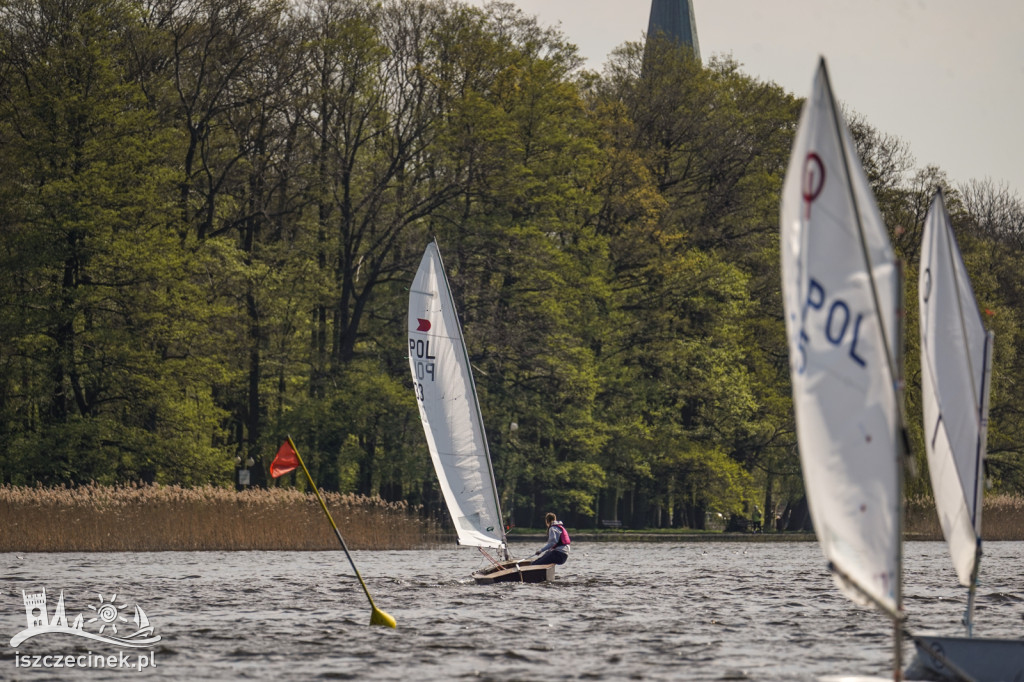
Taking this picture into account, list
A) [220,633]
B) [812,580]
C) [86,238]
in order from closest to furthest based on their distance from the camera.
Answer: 1. [220,633]
2. [812,580]
3. [86,238]

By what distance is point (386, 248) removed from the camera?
4916 centimetres

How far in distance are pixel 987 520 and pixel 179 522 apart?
84.6 ft

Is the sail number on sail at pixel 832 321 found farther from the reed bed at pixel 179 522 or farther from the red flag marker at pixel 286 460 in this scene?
the reed bed at pixel 179 522

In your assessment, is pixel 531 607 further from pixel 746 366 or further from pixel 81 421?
pixel 746 366

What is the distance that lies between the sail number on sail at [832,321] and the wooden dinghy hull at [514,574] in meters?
16.8

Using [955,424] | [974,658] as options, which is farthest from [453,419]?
[974,658]

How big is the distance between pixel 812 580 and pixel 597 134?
83.6 ft

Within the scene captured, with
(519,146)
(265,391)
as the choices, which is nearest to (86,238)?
(265,391)

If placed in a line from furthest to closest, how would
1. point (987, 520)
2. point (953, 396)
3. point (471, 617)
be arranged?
point (987, 520)
point (471, 617)
point (953, 396)

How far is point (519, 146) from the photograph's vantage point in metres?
48.7

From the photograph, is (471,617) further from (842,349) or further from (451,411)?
(842,349)

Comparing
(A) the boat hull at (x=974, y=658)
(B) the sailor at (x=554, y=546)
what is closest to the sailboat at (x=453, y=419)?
(B) the sailor at (x=554, y=546)

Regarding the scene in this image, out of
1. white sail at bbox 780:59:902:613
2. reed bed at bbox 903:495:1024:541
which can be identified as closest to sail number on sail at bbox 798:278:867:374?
white sail at bbox 780:59:902:613

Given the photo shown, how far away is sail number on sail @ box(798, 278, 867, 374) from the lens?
9.74 metres
